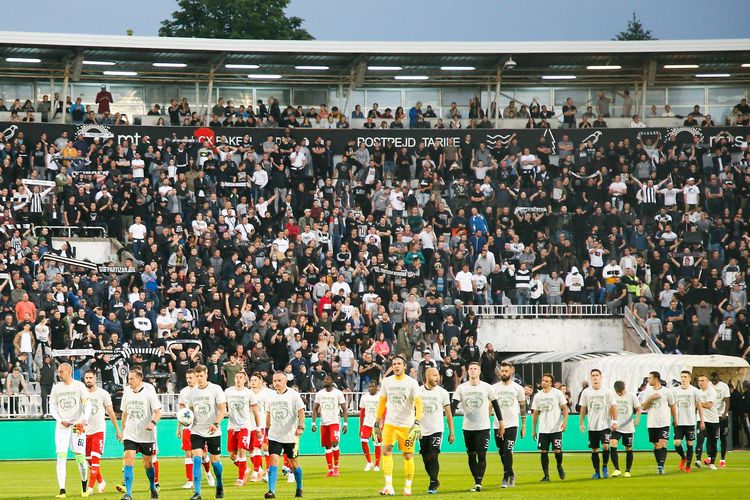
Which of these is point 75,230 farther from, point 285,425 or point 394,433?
point 394,433

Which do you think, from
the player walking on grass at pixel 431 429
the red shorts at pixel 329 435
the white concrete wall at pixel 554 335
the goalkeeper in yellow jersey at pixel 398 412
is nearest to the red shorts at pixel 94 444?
the goalkeeper in yellow jersey at pixel 398 412

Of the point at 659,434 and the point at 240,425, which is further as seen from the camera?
the point at 659,434

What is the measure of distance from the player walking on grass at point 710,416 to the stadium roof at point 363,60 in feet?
76.2

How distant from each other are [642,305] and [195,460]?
76.9 feet

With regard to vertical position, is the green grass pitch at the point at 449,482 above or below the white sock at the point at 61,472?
below

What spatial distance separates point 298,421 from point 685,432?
10096 mm

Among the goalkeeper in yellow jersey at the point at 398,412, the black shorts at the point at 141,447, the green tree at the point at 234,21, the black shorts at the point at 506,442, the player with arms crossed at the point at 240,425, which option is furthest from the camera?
the green tree at the point at 234,21

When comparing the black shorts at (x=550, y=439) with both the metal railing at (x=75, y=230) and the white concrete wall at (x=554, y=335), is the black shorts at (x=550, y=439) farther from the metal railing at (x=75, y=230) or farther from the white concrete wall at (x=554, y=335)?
the metal railing at (x=75, y=230)

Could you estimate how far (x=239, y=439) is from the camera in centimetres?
2412

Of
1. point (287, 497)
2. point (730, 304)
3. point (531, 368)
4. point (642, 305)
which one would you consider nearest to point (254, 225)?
point (531, 368)

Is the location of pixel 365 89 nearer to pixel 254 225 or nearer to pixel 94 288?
pixel 254 225

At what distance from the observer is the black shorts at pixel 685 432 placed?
26.4 m

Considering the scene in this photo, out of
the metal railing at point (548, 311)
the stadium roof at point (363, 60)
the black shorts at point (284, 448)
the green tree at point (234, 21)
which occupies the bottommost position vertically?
the black shorts at point (284, 448)

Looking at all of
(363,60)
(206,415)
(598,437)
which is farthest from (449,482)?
(363,60)
